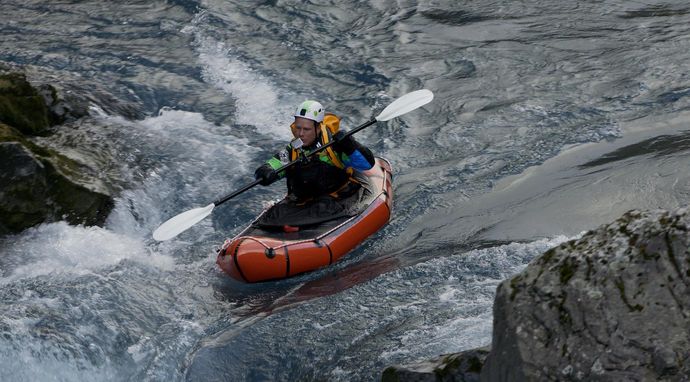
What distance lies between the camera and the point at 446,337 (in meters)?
5.79

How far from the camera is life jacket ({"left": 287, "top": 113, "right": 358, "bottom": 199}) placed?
26.9 feet

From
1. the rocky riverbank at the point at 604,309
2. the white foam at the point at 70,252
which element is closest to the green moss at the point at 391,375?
the rocky riverbank at the point at 604,309

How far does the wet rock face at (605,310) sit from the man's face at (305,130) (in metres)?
4.19

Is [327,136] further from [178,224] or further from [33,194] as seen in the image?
[33,194]

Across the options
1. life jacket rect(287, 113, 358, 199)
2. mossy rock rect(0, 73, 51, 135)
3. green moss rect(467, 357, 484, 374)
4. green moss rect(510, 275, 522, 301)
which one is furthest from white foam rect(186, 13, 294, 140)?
green moss rect(510, 275, 522, 301)

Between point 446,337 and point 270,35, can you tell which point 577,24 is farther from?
point 446,337

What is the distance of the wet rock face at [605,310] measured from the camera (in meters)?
3.65

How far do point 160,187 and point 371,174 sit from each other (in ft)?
7.94

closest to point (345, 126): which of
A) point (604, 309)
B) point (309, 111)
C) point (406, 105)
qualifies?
point (406, 105)

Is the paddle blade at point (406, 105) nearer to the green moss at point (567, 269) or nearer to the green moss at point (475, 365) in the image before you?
the green moss at point (475, 365)

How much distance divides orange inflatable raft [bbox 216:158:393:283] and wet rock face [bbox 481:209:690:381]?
Answer: 371 cm

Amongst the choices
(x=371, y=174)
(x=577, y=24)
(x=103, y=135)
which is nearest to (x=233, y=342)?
(x=371, y=174)

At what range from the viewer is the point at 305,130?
810cm

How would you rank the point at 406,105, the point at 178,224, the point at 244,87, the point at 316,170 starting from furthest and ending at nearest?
the point at 244,87, the point at 406,105, the point at 316,170, the point at 178,224
